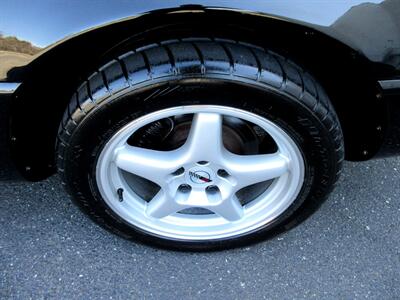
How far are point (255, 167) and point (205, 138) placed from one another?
0.25 metres

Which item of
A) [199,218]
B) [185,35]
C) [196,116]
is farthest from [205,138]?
[199,218]

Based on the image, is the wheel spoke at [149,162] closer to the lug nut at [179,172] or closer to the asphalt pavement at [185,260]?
the lug nut at [179,172]

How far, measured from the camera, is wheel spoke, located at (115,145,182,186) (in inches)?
74.0

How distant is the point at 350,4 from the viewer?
1628 mm

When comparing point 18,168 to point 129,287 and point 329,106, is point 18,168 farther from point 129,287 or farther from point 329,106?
point 329,106

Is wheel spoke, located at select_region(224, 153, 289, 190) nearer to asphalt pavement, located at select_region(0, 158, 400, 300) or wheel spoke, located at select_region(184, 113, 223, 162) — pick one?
wheel spoke, located at select_region(184, 113, 223, 162)

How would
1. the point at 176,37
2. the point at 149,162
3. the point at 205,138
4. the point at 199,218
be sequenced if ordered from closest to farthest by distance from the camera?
1. the point at 176,37
2. the point at 205,138
3. the point at 149,162
4. the point at 199,218

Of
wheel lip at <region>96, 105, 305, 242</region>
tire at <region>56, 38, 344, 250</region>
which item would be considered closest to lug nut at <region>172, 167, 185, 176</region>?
tire at <region>56, 38, 344, 250</region>

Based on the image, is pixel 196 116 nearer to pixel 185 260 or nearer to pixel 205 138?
pixel 205 138

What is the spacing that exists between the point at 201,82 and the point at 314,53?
1.29 feet

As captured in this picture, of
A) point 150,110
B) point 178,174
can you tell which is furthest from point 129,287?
point 150,110

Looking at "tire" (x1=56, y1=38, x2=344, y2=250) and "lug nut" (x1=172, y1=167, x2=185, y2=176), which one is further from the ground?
"tire" (x1=56, y1=38, x2=344, y2=250)

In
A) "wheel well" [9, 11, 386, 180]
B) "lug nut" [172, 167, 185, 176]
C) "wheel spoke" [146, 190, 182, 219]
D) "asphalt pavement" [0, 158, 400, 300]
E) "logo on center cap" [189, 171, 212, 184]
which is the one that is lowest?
"asphalt pavement" [0, 158, 400, 300]

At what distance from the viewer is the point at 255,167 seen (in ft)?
6.40
